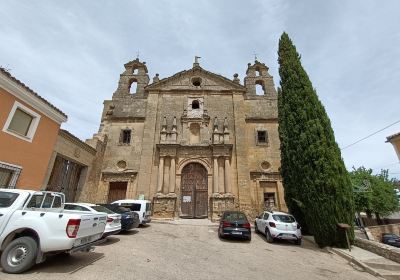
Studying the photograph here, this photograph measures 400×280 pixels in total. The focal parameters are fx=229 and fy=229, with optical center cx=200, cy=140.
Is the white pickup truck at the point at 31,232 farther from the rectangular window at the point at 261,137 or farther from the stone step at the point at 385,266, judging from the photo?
the rectangular window at the point at 261,137

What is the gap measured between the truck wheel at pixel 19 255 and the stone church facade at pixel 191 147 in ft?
41.6

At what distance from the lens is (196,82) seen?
23.6 metres

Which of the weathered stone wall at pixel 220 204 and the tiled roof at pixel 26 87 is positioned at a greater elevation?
the tiled roof at pixel 26 87

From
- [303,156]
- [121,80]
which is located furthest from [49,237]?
[121,80]

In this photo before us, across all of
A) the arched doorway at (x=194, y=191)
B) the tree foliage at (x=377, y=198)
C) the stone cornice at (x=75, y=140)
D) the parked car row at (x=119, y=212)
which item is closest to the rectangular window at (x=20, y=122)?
the stone cornice at (x=75, y=140)

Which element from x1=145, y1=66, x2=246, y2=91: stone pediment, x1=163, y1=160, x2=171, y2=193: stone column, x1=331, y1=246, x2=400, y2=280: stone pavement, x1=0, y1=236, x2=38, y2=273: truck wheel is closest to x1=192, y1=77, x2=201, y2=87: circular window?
x1=145, y1=66, x2=246, y2=91: stone pediment

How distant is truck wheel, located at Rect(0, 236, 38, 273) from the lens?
4969 mm

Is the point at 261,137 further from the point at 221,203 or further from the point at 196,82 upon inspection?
the point at 196,82

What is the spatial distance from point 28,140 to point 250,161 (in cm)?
1556

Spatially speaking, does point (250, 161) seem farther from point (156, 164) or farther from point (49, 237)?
point (49, 237)

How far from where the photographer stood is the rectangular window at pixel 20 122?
33.0 feet

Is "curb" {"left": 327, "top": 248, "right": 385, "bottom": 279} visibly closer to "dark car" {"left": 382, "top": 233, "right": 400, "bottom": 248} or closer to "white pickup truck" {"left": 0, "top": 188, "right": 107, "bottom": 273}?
"white pickup truck" {"left": 0, "top": 188, "right": 107, "bottom": 273}

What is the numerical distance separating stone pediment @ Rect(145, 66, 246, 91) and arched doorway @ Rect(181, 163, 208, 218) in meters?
8.02

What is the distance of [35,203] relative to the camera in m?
5.91
